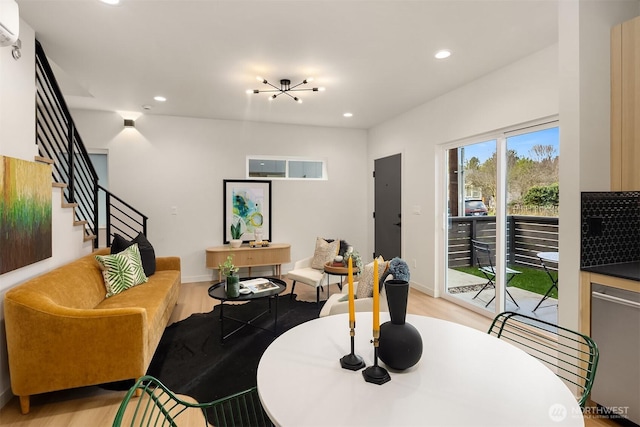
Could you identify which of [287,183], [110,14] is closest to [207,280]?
[287,183]

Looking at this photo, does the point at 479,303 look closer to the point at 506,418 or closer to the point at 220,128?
the point at 506,418

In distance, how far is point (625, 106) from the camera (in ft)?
6.52

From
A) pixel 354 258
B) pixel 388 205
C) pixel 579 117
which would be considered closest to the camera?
pixel 579 117

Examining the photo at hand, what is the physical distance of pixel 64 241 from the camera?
3.05 m

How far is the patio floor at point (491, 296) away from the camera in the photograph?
124 inches

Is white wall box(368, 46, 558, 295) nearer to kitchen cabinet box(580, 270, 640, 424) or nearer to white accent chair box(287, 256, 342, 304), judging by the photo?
white accent chair box(287, 256, 342, 304)

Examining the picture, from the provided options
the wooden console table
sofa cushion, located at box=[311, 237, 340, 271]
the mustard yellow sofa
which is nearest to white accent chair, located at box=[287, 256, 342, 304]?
sofa cushion, located at box=[311, 237, 340, 271]

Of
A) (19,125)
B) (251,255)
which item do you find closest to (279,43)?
(19,125)

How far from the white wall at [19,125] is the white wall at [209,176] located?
7.21ft

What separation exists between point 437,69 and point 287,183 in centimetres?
317

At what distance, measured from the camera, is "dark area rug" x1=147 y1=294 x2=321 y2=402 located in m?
2.32

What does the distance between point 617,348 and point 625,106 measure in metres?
1.45

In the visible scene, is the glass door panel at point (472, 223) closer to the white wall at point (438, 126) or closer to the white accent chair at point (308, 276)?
the white wall at point (438, 126)

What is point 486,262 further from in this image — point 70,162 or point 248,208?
point 70,162
